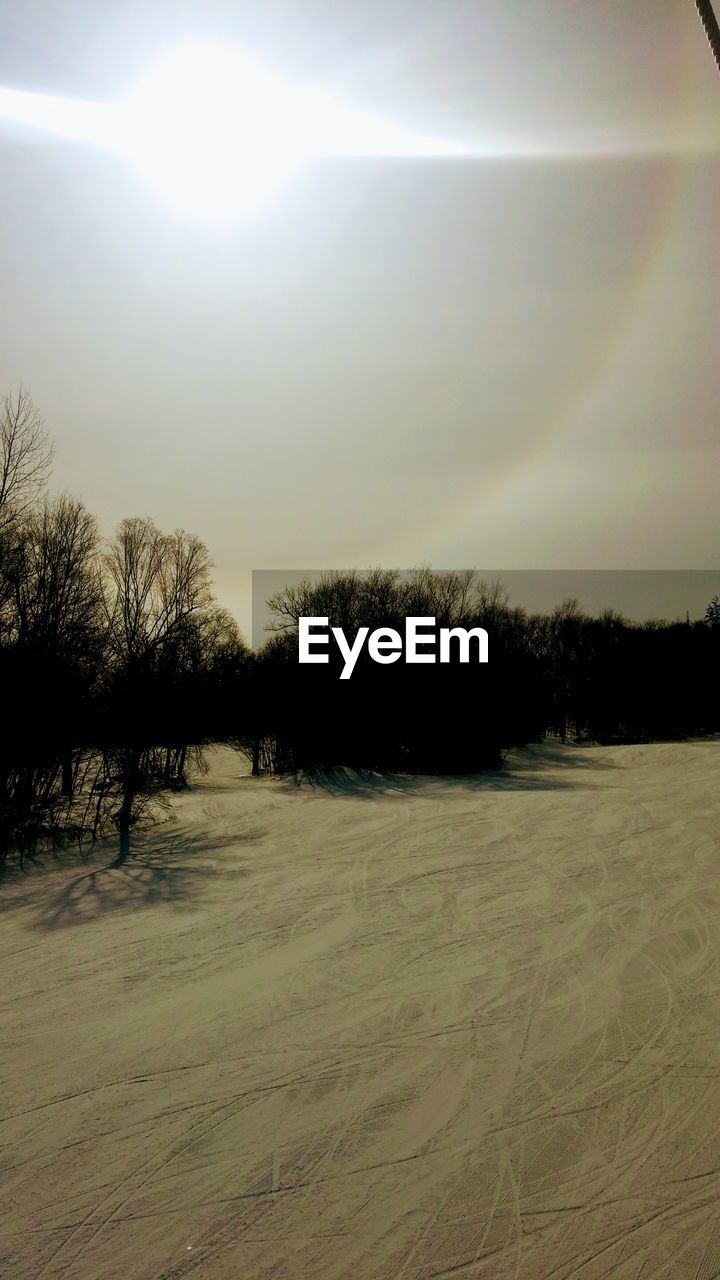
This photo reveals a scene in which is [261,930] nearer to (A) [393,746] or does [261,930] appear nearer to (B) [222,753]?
(A) [393,746]

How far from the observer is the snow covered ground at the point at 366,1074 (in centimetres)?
545

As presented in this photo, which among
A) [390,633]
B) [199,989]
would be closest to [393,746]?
[390,633]

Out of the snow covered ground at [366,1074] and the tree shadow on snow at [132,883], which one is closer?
the snow covered ground at [366,1074]

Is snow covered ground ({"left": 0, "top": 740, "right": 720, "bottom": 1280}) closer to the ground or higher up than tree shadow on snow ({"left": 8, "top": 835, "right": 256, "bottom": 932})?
higher up

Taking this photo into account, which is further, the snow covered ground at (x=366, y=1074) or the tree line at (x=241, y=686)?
the tree line at (x=241, y=686)

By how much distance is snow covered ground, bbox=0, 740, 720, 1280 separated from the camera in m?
5.45

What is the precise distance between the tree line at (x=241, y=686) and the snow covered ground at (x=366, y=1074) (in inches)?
256

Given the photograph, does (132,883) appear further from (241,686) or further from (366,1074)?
(241,686)

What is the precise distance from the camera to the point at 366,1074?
25.4ft

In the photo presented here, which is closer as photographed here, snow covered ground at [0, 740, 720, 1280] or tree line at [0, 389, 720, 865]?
snow covered ground at [0, 740, 720, 1280]

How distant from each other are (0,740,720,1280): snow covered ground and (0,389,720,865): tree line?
6.51 m

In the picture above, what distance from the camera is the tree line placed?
2217 centimetres

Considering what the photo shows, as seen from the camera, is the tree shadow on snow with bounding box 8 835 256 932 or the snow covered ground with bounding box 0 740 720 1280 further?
the tree shadow on snow with bounding box 8 835 256 932

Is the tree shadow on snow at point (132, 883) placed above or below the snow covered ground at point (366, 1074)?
below
